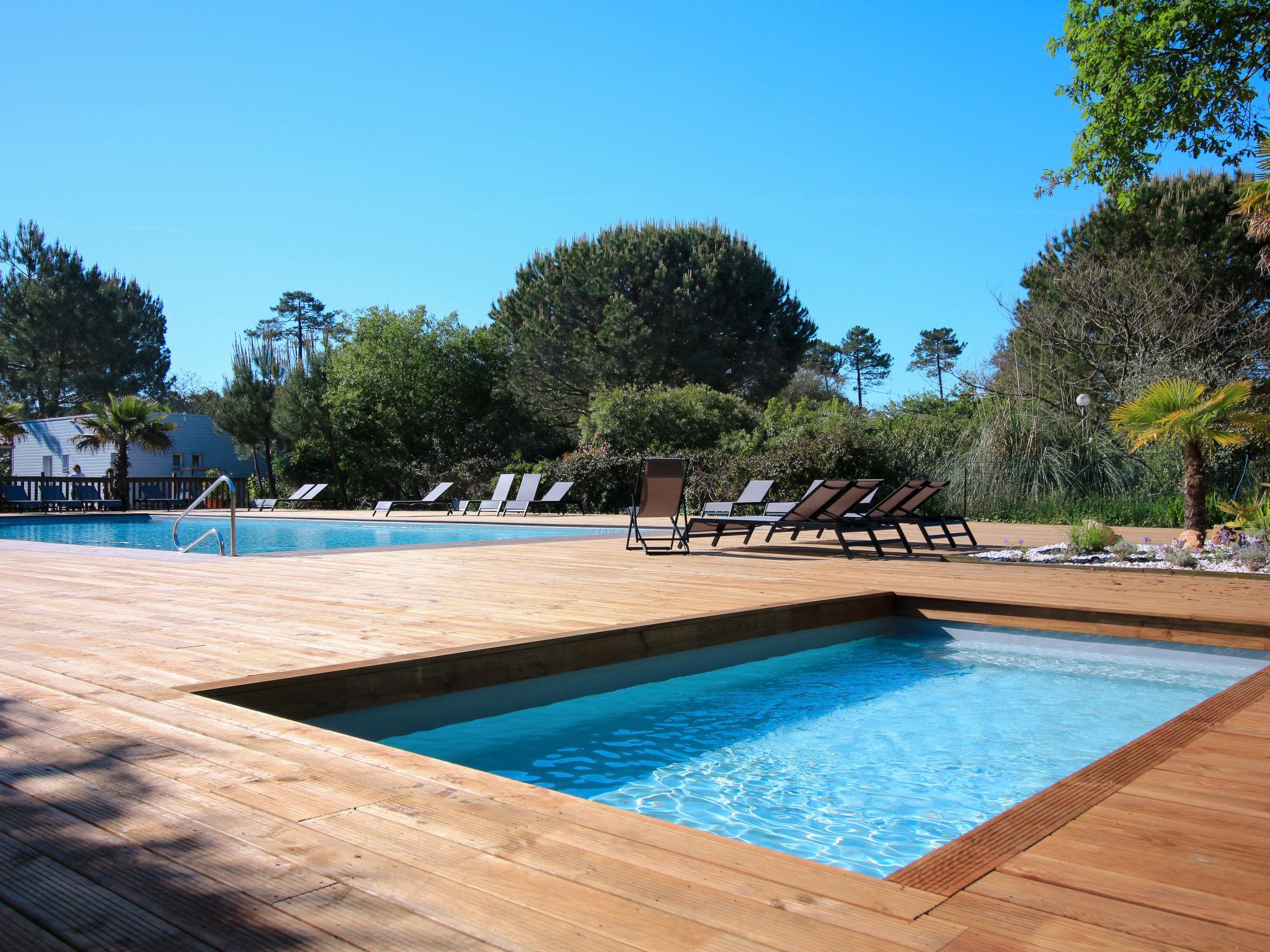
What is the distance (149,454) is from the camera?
3153cm

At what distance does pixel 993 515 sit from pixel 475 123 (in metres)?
11.7

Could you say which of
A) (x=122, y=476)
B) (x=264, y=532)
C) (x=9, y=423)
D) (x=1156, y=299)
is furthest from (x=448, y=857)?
(x=9, y=423)

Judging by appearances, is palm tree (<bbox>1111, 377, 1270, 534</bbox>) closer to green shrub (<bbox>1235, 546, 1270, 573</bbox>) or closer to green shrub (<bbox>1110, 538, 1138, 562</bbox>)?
green shrub (<bbox>1110, 538, 1138, 562</bbox>)

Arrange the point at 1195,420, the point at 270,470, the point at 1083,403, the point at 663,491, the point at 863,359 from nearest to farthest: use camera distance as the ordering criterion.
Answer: the point at 1195,420
the point at 663,491
the point at 1083,403
the point at 270,470
the point at 863,359

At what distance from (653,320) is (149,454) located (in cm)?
1834

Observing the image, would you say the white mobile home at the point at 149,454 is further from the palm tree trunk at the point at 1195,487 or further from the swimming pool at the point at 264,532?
the palm tree trunk at the point at 1195,487

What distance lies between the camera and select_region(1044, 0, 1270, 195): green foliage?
35.2 ft

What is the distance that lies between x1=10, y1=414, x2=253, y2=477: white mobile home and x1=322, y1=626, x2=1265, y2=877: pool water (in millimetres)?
29953

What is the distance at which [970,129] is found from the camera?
1770cm

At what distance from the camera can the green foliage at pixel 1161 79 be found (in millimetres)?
10734

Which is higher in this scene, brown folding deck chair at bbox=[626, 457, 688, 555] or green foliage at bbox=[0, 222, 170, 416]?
green foliage at bbox=[0, 222, 170, 416]

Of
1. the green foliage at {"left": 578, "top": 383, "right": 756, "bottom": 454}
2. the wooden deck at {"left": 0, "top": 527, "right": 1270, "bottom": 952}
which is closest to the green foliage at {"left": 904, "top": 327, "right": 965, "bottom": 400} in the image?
the green foliage at {"left": 578, "top": 383, "right": 756, "bottom": 454}

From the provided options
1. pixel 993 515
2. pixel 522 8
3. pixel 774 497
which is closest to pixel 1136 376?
pixel 993 515

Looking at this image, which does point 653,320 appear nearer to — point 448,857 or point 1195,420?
point 1195,420
